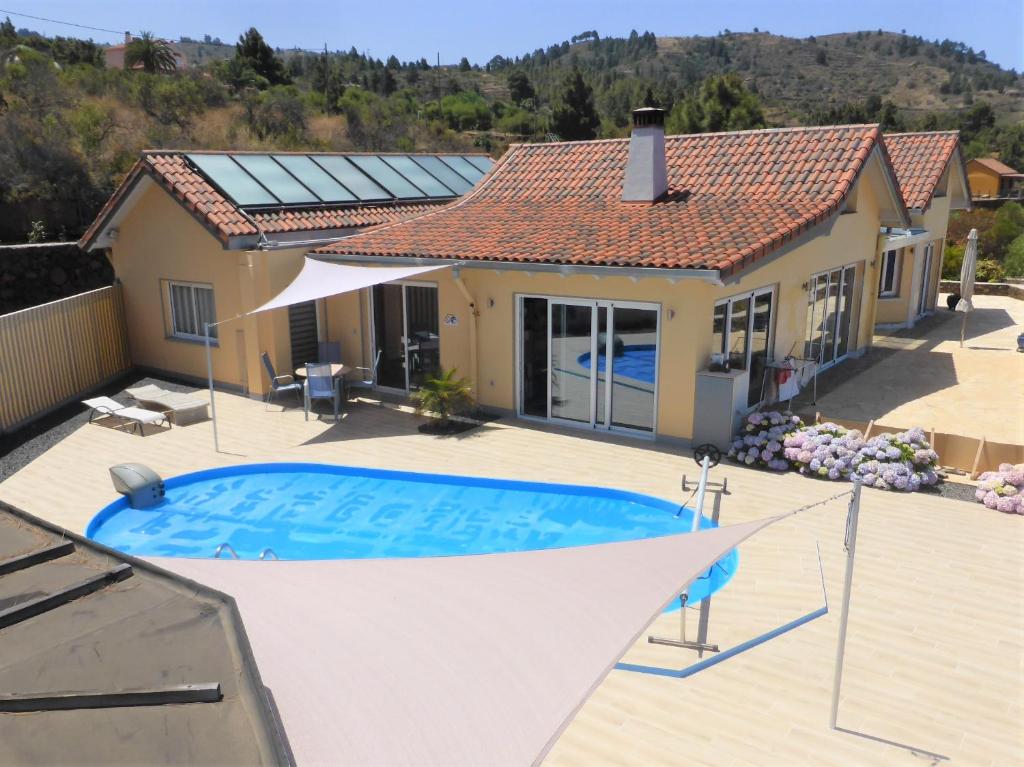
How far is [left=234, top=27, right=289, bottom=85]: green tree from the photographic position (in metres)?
77.2

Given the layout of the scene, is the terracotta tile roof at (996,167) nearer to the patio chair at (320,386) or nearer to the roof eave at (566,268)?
the roof eave at (566,268)

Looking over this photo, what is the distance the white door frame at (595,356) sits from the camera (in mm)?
15352

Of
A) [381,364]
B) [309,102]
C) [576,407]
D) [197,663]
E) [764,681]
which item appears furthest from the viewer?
[309,102]

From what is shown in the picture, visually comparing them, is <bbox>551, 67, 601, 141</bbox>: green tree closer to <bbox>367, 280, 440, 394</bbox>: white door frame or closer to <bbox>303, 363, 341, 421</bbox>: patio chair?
<bbox>367, 280, 440, 394</bbox>: white door frame

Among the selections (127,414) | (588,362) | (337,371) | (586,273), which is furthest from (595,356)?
(127,414)

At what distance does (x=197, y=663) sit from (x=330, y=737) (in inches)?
31.9

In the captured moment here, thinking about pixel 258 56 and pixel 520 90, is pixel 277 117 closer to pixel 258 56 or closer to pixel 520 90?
pixel 258 56

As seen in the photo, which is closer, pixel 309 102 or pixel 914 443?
pixel 914 443

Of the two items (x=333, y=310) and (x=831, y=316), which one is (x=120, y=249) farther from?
(x=831, y=316)

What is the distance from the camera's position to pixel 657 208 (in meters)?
18.6

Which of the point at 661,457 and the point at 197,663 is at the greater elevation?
the point at 197,663

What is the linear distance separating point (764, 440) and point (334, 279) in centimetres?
952

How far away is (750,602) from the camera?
9664mm

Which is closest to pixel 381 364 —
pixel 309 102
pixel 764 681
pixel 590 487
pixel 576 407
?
pixel 576 407
